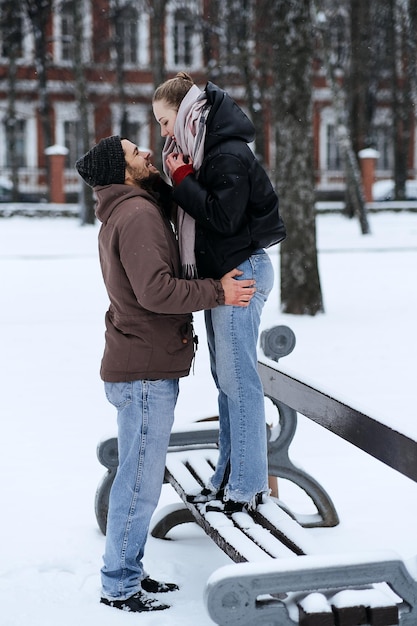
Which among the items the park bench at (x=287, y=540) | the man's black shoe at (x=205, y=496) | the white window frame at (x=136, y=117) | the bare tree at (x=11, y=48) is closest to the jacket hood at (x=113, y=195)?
the park bench at (x=287, y=540)

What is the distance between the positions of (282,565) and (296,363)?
5.55 m

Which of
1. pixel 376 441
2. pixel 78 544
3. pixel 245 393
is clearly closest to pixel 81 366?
pixel 78 544

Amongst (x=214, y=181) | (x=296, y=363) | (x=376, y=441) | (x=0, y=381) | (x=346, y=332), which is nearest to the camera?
(x=376, y=441)

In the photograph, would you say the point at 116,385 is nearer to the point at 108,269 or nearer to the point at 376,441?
the point at 108,269

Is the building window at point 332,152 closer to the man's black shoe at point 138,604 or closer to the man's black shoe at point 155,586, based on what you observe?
the man's black shoe at point 155,586

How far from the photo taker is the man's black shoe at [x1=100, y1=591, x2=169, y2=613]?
11.6 ft

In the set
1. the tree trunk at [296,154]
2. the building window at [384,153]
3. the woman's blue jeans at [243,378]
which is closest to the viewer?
the woman's blue jeans at [243,378]

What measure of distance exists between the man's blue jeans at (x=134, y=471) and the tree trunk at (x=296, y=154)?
7346 millimetres

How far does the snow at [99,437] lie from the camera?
Answer: 3.86 metres

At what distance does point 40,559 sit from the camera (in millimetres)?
4133

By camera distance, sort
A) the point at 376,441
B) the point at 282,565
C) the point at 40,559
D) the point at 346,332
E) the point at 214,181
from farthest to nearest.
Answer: the point at 346,332, the point at 40,559, the point at 214,181, the point at 376,441, the point at 282,565

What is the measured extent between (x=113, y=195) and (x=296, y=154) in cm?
751

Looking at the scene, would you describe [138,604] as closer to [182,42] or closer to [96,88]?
[182,42]

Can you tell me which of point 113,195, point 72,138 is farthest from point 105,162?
point 72,138
